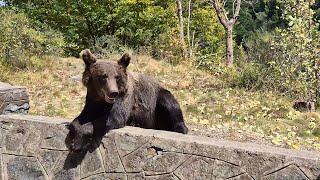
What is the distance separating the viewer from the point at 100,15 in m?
21.0

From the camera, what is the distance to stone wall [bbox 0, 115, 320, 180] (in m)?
3.23

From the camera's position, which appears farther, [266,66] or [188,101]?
[266,66]

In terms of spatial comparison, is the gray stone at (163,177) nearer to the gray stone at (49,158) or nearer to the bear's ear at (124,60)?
the gray stone at (49,158)

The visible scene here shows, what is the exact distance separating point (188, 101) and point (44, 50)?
5.91 m

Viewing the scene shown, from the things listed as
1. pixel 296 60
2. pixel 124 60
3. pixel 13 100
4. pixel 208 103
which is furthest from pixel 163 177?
pixel 296 60

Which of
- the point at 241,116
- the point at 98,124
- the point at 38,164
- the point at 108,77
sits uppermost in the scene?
the point at 108,77

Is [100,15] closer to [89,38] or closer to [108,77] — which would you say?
[89,38]

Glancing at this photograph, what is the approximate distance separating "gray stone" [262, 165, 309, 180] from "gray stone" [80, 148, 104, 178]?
1.48 m

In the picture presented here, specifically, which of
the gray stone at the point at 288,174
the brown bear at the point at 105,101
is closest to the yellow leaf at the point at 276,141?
the brown bear at the point at 105,101

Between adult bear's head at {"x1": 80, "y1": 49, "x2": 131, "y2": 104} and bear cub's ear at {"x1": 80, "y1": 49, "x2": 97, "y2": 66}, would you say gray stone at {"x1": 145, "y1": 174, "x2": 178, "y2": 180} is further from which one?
bear cub's ear at {"x1": 80, "y1": 49, "x2": 97, "y2": 66}

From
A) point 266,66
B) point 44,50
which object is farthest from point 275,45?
point 44,50

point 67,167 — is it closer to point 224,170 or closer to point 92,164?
point 92,164

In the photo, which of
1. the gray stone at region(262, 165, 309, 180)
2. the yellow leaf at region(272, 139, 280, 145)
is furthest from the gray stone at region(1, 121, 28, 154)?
the yellow leaf at region(272, 139, 280, 145)

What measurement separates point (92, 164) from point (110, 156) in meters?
0.20
